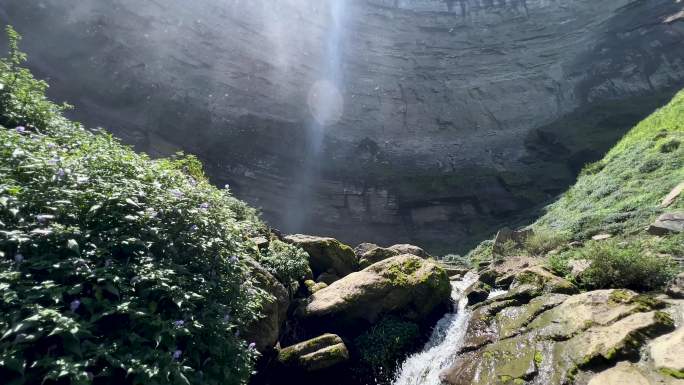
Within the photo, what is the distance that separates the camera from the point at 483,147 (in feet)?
96.5

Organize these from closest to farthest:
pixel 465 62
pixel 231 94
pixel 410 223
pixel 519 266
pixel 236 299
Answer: pixel 236 299 < pixel 519 266 < pixel 410 223 < pixel 231 94 < pixel 465 62

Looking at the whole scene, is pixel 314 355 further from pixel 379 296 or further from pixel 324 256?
pixel 324 256

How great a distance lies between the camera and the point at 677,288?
239 inches

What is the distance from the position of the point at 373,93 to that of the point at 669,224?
25.4 metres

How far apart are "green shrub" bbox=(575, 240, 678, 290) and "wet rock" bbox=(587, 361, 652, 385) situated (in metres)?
2.34

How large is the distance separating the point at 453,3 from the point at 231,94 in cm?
2528

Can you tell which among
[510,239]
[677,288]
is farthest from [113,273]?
[510,239]

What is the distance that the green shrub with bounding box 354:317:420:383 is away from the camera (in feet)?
23.3

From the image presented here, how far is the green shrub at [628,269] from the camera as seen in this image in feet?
21.1

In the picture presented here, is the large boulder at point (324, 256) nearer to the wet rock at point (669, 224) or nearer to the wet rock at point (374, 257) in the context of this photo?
the wet rock at point (374, 257)

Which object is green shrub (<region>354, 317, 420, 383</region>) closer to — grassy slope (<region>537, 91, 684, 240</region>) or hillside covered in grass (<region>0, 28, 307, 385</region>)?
hillside covered in grass (<region>0, 28, 307, 385</region>)

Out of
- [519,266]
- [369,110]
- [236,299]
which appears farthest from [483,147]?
[236,299]

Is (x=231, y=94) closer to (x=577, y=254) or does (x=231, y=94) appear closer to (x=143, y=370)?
(x=577, y=254)

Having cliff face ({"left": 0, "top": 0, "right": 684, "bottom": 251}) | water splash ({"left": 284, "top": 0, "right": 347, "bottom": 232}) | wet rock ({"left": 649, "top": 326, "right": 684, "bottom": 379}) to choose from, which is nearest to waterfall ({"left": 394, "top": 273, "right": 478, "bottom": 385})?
wet rock ({"left": 649, "top": 326, "right": 684, "bottom": 379})
